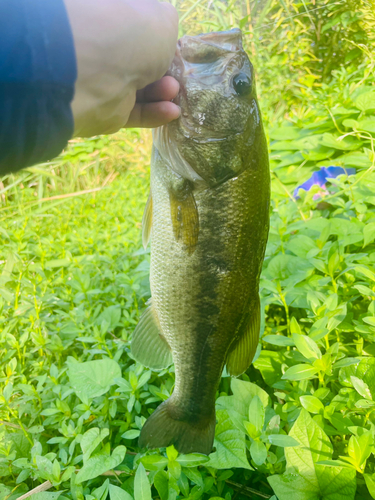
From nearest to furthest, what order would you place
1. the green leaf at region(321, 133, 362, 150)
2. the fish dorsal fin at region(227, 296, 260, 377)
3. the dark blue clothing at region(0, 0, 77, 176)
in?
the dark blue clothing at region(0, 0, 77, 176) < the fish dorsal fin at region(227, 296, 260, 377) < the green leaf at region(321, 133, 362, 150)

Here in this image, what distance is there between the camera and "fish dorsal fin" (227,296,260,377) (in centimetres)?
113

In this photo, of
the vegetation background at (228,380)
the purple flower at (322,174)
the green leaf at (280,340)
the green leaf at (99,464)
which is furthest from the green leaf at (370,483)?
the purple flower at (322,174)

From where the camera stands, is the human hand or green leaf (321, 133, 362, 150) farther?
green leaf (321, 133, 362, 150)

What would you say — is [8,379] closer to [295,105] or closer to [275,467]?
[275,467]

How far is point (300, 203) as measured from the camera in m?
2.16

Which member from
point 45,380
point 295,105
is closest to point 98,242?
point 45,380

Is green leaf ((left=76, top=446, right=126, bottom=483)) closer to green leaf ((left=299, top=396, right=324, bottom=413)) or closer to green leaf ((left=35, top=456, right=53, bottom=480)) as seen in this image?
green leaf ((left=35, top=456, right=53, bottom=480))

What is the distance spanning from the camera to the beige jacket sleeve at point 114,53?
2.34ft

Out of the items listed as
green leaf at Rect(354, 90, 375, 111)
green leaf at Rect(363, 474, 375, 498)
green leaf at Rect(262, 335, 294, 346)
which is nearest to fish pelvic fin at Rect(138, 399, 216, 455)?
green leaf at Rect(262, 335, 294, 346)

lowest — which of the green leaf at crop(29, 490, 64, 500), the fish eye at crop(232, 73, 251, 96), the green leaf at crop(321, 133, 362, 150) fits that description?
the green leaf at crop(29, 490, 64, 500)

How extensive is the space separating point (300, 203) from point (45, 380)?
5.81 ft

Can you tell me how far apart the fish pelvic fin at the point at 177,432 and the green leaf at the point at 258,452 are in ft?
0.48

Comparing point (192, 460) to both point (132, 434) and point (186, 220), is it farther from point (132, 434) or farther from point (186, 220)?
point (186, 220)

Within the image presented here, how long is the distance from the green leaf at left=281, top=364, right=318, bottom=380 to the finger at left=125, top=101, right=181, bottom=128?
0.88m
